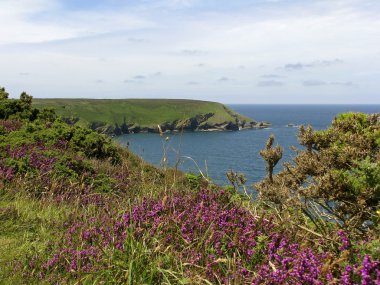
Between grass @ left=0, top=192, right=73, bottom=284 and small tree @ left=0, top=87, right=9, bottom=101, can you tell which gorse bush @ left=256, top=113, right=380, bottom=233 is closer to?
grass @ left=0, top=192, right=73, bottom=284

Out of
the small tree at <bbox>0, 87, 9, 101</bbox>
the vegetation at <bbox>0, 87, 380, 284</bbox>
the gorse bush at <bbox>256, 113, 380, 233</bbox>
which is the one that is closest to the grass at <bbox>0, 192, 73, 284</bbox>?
the vegetation at <bbox>0, 87, 380, 284</bbox>

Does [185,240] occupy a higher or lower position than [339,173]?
lower

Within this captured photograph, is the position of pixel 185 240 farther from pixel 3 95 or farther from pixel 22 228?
pixel 3 95

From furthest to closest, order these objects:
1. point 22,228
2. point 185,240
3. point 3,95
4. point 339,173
Answer: point 3,95
point 339,173
point 22,228
point 185,240

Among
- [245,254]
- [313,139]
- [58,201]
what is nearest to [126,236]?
[245,254]

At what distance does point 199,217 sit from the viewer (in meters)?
4.64

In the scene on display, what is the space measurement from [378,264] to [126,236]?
2.48 metres

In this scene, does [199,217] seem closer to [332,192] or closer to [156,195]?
[156,195]

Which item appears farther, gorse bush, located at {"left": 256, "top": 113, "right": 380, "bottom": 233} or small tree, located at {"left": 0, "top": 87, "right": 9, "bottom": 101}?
small tree, located at {"left": 0, "top": 87, "right": 9, "bottom": 101}

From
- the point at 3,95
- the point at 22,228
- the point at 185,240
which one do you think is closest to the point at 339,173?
the point at 185,240

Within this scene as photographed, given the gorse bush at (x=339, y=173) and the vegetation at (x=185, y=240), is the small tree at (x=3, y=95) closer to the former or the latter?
the vegetation at (x=185, y=240)

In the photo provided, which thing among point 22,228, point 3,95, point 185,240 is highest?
point 3,95

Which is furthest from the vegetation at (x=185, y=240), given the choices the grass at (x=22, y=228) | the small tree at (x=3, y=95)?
the small tree at (x=3, y=95)

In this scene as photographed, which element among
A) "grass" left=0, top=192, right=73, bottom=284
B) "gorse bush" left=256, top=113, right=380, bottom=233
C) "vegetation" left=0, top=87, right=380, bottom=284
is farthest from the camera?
"gorse bush" left=256, top=113, right=380, bottom=233
